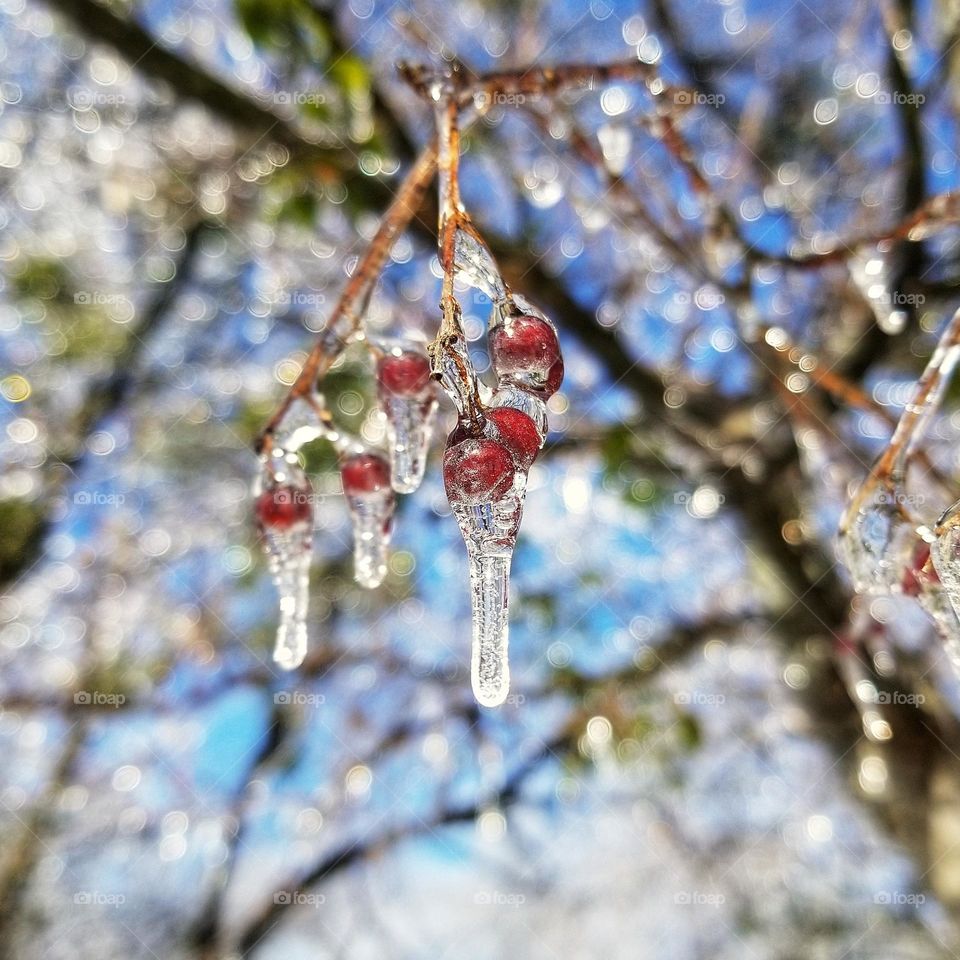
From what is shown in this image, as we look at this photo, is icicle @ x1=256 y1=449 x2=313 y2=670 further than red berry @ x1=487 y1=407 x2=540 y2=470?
Yes

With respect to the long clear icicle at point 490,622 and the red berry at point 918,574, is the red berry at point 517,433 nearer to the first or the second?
the long clear icicle at point 490,622

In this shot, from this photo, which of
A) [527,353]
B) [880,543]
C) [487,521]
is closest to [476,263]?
[527,353]

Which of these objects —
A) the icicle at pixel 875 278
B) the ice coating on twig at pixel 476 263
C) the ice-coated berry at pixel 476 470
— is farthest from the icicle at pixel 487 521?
the icicle at pixel 875 278

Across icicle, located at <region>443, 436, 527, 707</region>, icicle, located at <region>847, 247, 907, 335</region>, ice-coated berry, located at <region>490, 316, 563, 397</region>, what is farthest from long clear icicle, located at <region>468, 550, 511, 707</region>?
icicle, located at <region>847, 247, 907, 335</region>

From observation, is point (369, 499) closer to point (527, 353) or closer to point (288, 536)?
point (288, 536)

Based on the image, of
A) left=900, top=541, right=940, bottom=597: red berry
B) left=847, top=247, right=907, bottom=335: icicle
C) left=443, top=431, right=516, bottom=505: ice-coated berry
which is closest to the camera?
left=443, top=431, right=516, bottom=505: ice-coated berry

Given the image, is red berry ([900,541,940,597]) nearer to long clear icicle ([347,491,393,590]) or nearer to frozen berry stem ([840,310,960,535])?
frozen berry stem ([840,310,960,535])

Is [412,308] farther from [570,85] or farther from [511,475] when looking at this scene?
[511,475]
